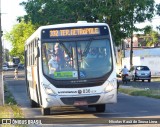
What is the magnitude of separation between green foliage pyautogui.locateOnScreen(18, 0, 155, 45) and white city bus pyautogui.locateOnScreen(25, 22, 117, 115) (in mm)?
32050

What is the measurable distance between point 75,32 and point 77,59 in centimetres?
97

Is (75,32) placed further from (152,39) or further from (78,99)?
(152,39)

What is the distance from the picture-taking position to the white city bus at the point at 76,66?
15.9 m

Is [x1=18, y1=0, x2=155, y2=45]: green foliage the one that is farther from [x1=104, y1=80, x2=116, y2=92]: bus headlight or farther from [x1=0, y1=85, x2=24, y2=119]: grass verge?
[x1=104, y1=80, x2=116, y2=92]: bus headlight

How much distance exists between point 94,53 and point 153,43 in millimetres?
101080

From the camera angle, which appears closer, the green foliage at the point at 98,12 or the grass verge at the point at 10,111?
the grass verge at the point at 10,111

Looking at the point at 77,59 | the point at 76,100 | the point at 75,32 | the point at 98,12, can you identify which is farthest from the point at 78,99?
the point at 98,12

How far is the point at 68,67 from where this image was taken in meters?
A: 16.2

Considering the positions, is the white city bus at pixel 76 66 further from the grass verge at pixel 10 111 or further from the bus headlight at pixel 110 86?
the grass verge at pixel 10 111

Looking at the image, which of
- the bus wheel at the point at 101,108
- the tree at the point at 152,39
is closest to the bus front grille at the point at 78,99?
the bus wheel at the point at 101,108

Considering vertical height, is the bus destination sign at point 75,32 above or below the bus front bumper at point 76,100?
above

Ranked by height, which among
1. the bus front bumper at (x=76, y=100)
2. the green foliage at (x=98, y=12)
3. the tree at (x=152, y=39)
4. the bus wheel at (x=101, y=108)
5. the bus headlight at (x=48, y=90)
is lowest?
the bus wheel at (x=101, y=108)

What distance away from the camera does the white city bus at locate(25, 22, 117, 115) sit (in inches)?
628

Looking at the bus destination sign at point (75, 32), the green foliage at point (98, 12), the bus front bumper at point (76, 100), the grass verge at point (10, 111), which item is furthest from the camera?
the green foliage at point (98, 12)
